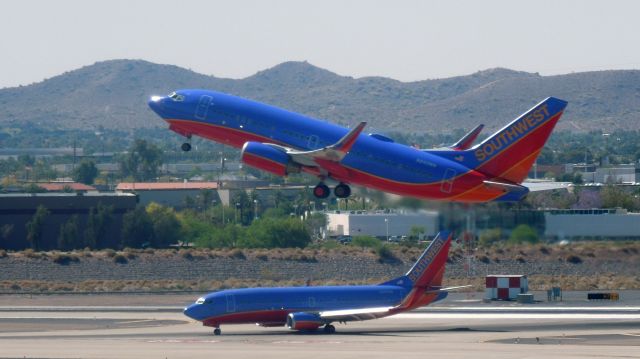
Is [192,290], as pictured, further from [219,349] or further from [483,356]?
[483,356]

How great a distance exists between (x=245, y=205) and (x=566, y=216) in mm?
89656

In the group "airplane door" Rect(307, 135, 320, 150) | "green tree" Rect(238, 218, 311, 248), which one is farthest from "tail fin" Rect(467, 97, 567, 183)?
"green tree" Rect(238, 218, 311, 248)

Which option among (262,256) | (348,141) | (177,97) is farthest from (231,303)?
(262,256)

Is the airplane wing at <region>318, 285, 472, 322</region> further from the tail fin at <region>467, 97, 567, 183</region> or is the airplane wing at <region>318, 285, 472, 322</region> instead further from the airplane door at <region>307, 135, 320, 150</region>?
the airplane door at <region>307, 135, 320, 150</region>

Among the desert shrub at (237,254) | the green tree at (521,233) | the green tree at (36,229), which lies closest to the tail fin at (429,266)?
the green tree at (521,233)

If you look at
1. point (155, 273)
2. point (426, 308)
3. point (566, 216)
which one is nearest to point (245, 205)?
point (155, 273)

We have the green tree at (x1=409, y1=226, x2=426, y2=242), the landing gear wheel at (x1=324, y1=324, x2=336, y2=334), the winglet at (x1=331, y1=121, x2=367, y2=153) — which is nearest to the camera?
the winglet at (x1=331, y1=121, x2=367, y2=153)

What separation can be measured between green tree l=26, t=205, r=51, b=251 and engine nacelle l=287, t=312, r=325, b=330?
177ft

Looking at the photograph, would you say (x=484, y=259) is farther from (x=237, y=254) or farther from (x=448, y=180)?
(x=448, y=180)

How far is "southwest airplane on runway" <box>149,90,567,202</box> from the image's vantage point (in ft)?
245

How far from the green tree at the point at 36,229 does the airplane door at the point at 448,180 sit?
70636 millimetres

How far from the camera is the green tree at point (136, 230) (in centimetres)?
13675

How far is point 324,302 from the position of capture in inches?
3617

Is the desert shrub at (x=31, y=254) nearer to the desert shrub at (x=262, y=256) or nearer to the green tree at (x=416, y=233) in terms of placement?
the desert shrub at (x=262, y=256)
